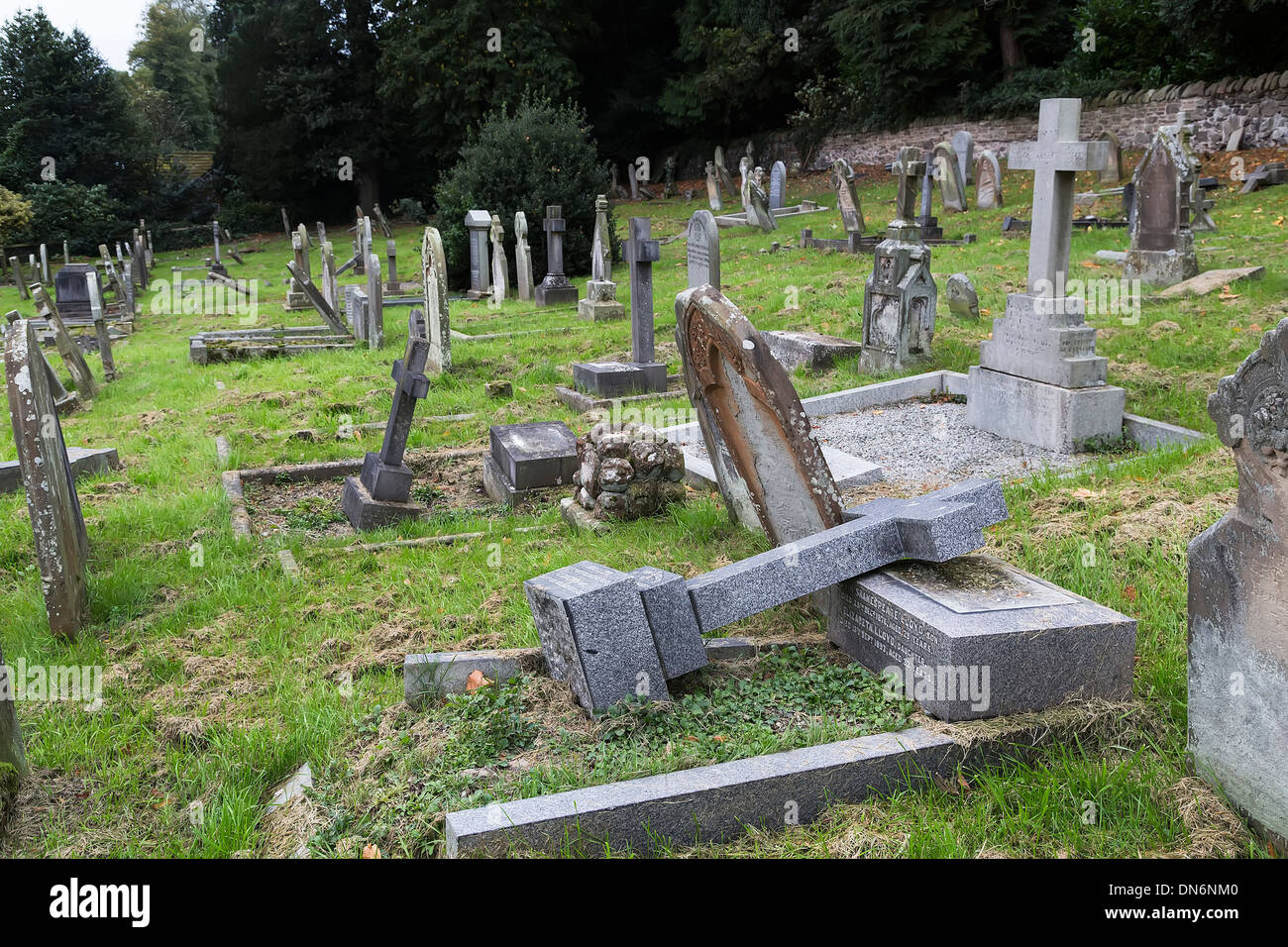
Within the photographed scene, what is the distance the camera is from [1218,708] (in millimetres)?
3307

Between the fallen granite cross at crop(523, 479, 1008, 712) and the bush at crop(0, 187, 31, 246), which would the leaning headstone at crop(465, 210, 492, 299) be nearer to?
the fallen granite cross at crop(523, 479, 1008, 712)

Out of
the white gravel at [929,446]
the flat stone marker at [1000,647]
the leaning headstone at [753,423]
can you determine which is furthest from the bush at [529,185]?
the flat stone marker at [1000,647]

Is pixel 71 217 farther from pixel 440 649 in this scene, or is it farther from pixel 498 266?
pixel 440 649

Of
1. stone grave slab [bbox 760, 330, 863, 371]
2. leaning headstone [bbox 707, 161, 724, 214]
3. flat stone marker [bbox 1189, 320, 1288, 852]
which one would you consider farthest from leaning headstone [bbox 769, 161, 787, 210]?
flat stone marker [bbox 1189, 320, 1288, 852]

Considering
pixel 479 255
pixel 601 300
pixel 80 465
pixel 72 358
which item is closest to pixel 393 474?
pixel 80 465

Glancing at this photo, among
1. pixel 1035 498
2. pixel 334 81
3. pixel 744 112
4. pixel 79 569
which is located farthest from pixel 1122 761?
pixel 334 81

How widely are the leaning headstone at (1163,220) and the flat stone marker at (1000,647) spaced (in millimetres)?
9830

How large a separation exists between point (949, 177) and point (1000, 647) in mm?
20577

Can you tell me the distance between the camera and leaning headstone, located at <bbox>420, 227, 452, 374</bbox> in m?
12.0

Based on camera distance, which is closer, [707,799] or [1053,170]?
[707,799]

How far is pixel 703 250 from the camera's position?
1212 cm

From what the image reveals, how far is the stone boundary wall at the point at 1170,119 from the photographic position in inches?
812

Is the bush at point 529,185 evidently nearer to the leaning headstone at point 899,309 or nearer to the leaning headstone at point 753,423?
the leaning headstone at point 899,309

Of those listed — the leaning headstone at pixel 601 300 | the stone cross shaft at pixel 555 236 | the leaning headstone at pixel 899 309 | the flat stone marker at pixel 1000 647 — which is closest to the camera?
the flat stone marker at pixel 1000 647
